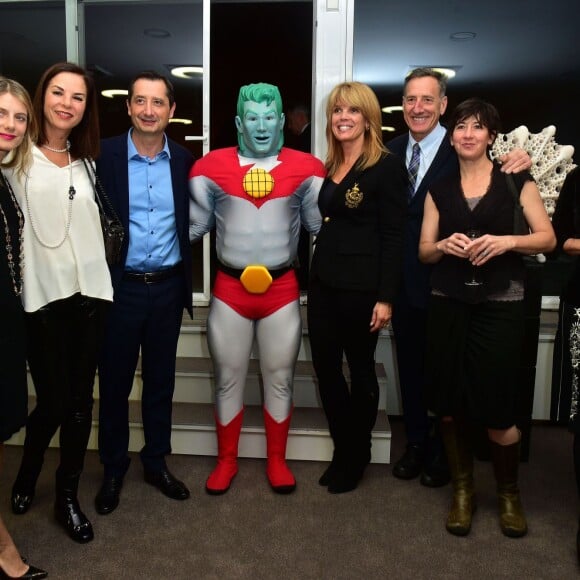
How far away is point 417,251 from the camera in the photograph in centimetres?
238

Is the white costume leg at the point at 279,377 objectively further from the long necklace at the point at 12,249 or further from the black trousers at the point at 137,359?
the long necklace at the point at 12,249

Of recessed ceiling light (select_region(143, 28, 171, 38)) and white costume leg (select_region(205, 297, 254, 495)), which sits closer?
white costume leg (select_region(205, 297, 254, 495))

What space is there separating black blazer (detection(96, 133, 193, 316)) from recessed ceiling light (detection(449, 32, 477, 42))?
2.74 m

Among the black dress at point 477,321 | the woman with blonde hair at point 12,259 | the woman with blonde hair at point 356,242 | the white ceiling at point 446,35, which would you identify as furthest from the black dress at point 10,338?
the white ceiling at point 446,35

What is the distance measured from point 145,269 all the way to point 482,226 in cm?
117

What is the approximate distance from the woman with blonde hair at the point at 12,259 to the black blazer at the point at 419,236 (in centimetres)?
134

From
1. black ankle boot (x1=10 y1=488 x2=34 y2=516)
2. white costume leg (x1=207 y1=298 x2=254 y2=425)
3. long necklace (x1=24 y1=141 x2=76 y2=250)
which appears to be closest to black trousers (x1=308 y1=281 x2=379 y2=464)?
white costume leg (x1=207 y1=298 x2=254 y2=425)

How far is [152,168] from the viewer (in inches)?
88.4

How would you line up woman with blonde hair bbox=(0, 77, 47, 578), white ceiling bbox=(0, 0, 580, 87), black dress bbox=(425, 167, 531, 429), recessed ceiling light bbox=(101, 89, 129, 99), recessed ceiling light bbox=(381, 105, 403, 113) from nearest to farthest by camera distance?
woman with blonde hair bbox=(0, 77, 47, 578) < black dress bbox=(425, 167, 531, 429) < white ceiling bbox=(0, 0, 580, 87) < recessed ceiling light bbox=(381, 105, 403, 113) < recessed ceiling light bbox=(101, 89, 129, 99)

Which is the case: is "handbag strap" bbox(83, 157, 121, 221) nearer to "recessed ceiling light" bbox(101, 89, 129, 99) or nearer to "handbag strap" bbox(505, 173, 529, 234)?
"handbag strap" bbox(505, 173, 529, 234)

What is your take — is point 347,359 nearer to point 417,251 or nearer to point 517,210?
point 417,251

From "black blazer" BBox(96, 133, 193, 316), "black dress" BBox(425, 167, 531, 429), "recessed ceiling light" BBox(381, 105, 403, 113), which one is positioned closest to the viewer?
"black dress" BBox(425, 167, 531, 429)

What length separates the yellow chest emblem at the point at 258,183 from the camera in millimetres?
2275

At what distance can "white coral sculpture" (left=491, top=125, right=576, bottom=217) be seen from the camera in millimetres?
3012
